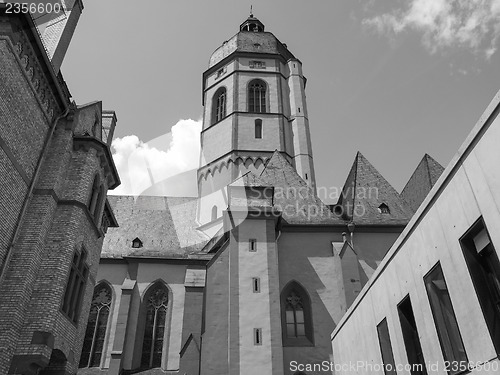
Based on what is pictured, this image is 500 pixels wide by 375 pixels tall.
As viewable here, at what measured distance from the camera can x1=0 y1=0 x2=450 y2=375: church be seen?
1136 centimetres

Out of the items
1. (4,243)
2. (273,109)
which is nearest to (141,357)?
(4,243)

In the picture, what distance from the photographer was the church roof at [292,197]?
789 inches

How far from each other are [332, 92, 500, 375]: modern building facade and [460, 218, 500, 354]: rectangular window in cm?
1

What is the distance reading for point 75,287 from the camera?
43.4 feet

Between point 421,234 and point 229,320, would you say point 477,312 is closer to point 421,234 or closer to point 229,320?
point 421,234

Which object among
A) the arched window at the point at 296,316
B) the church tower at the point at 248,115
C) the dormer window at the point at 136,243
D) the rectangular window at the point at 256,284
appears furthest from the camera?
the church tower at the point at 248,115

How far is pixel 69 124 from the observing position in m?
14.0

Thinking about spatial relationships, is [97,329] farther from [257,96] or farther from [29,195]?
[257,96]

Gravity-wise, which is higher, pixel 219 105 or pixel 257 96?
pixel 257 96

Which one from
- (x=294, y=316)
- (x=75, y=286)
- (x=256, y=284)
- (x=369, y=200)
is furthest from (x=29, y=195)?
(x=369, y=200)

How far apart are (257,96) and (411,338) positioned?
82.6ft

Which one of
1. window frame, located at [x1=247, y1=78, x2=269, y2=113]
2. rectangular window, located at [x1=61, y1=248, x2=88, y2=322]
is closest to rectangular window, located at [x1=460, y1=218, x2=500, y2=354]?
rectangular window, located at [x1=61, y1=248, x2=88, y2=322]

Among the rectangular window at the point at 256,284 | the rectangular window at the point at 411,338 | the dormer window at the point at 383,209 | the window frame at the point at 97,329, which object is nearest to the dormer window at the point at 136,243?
the window frame at the point at 97,329

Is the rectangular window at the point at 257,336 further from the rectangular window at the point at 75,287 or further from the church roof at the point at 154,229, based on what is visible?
the church roof at the point at 154,229
